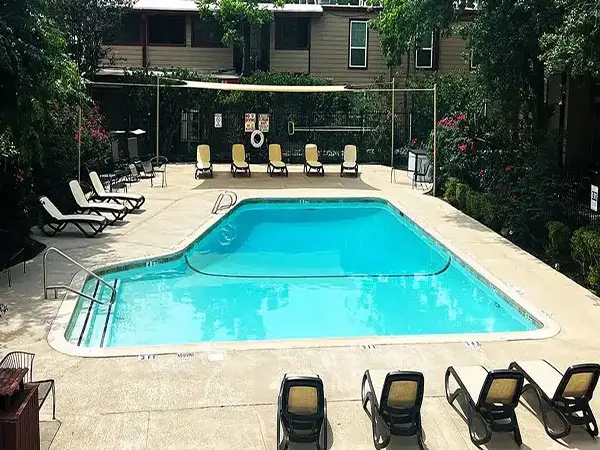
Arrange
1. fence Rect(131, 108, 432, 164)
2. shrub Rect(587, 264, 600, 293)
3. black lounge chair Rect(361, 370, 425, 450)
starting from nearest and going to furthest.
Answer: black lounge chair Rect(361, 370, 425, 450) < shrub Rect(587, 264, 600, 293) < fence Rect(131, 108, 432, 164)

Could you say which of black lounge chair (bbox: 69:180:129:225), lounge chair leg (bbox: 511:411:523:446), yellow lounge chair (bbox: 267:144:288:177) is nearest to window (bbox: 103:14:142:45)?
yellow lounge chair (bbox: 267:144:288:177)

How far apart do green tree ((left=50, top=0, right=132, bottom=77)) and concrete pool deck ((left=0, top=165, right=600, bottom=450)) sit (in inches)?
561

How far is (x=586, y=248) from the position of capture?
10797mm

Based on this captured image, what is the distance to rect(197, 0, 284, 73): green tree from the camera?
88.7ft

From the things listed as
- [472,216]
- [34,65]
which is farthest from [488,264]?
[34,65]

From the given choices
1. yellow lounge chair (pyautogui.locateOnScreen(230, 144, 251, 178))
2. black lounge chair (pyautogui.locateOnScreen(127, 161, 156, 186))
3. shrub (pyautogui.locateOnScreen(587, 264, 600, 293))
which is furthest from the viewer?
yellow lounge chair (pyautogui.locateOnScreen(230, 144, 251, 178))

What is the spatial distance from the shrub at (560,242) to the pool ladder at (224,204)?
7406 millimetres

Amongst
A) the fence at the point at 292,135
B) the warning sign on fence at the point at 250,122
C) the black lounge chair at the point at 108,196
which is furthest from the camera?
the fence at the point at 292,135

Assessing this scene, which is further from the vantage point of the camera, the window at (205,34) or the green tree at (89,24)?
the window at (205,34)

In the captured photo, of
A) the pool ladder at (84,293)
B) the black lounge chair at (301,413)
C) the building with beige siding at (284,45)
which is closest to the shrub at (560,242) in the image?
the pool ladder at (84,293)

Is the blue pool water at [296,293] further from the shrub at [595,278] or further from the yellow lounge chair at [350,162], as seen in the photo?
the yellow lounge chair at [350,162]

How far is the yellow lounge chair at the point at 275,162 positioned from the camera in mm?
22323

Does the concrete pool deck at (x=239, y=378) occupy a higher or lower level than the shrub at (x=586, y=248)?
lower

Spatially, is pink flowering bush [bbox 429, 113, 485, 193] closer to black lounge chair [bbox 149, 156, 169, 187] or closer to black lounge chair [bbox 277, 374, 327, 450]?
black lounge chair [bbox 149, 156, 169, 187]
